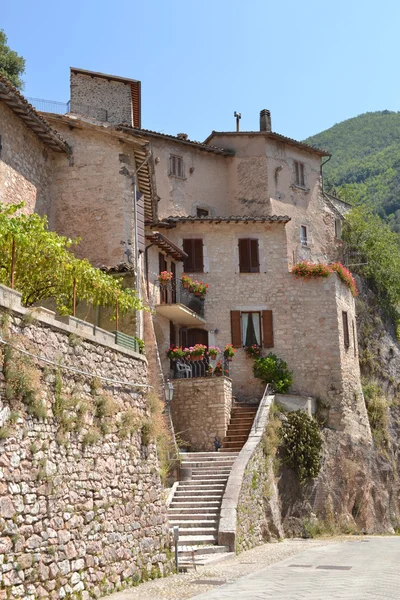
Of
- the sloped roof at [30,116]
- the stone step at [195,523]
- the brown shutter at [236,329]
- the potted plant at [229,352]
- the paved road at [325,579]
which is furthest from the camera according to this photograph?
the brown shutter at [236,329]

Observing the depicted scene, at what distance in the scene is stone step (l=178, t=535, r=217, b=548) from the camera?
16812mm

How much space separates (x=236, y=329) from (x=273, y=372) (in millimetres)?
2354

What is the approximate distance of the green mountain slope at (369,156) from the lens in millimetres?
73812

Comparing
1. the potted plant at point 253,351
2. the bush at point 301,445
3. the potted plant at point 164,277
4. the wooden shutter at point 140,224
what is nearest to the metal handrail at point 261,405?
the bush at point 301,445

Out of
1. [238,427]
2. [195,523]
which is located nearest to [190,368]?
[238,427]

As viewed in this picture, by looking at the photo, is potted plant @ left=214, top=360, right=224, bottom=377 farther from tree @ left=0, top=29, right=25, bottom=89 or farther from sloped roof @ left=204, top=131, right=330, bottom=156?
tree @ left=0, top=29, right=25, bottom=89

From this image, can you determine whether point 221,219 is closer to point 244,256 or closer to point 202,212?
point 244,256

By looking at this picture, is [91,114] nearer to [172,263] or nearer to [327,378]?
[172,263]

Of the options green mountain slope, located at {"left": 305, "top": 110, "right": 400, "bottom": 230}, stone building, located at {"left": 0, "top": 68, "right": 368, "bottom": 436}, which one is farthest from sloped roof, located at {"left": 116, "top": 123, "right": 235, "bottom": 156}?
green mountain slope, located at {"left": 305, "top": 110, "right": 400, "bottom": 230}

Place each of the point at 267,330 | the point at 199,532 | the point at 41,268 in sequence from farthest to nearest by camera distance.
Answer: the point at 267,330, the point at 199,532, the point at 41,268

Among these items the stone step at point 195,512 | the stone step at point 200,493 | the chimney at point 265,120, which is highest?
the chimney at point 265,120

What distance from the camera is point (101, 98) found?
3256cm

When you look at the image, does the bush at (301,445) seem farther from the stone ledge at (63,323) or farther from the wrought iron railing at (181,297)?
the stone ledge at (63,323)

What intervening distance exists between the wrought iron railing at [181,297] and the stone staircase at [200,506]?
7.37 meters
